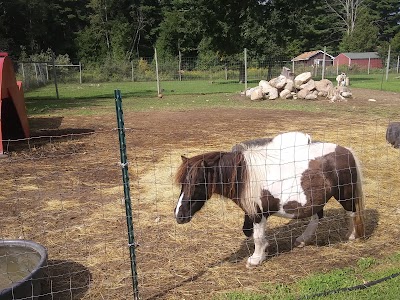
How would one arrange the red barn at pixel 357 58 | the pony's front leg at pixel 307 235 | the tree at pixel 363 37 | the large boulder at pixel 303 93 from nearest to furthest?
the pony's front leg at pixel 307 235 → the large boulder at pixel 303 93 → the red barn at pixel 357 58 → the tree at pixel 363 37

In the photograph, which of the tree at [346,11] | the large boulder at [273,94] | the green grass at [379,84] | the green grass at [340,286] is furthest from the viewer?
the tree at [346,11]

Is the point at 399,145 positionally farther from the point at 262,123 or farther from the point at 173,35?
the point at 173,35

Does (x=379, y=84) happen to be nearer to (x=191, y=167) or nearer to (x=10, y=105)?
(x=10, y=105)

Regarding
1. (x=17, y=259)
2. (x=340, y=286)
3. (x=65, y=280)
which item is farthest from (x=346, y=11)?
(x=17, y=259)

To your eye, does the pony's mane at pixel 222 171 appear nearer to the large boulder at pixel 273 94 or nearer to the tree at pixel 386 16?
the large boulder at pixel 273 94

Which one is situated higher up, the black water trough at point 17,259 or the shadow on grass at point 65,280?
the black water trough at point 17,259

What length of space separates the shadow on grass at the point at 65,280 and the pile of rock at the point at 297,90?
14676mm

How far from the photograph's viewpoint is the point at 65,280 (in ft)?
10.9

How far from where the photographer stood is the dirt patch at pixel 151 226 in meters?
3.33

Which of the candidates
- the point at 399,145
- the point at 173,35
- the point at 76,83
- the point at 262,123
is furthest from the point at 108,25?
the point at 399,145

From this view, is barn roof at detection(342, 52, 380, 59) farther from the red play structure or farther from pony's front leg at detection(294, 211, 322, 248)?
pony's front leg at detection(294, 211, 322, 248)

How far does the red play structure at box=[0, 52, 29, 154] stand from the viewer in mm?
7927

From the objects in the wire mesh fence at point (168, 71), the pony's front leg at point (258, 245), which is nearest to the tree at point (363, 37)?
the wire mesh fence at point (168, 71)

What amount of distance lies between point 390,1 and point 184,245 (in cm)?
7419
